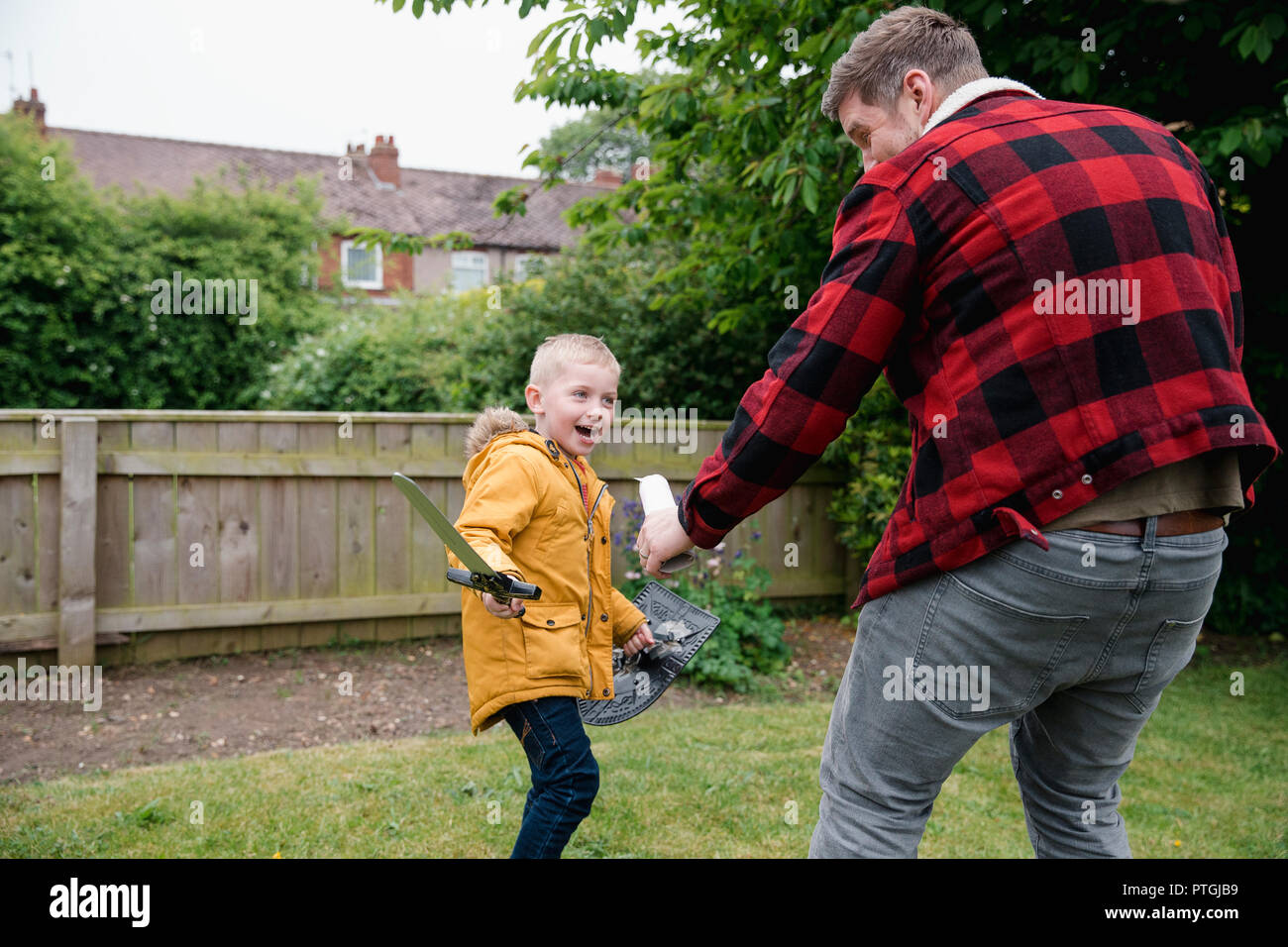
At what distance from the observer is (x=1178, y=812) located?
3877 mm

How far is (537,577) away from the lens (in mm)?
2609

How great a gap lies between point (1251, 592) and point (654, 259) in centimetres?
552

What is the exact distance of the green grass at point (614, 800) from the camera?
3328 mm

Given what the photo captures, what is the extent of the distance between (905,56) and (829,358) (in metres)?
0.61

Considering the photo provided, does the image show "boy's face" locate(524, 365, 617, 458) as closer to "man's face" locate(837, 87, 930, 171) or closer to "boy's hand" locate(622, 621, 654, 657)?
"boy's hand" locate(622, 621, 654, 657)

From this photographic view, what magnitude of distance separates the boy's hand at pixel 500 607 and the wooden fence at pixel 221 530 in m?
3.86

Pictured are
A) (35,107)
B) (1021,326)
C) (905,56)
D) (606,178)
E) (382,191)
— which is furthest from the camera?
(606,178)

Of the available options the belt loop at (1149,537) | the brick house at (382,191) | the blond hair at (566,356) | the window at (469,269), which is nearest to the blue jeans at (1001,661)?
the belt loop at (1149,537)

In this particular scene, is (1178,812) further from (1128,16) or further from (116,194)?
(116,194)

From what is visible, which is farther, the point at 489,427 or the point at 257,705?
the point at 257,705

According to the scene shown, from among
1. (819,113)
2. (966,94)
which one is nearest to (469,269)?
(819,113)

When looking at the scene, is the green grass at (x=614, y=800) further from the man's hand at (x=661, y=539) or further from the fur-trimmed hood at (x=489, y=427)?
the man's hand at (x=661, y=539)

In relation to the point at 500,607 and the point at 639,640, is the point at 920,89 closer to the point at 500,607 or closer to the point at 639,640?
the point at 500,607
